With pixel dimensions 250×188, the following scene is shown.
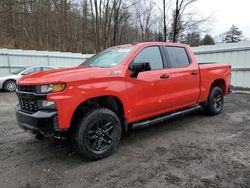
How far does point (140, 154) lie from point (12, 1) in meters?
16.6

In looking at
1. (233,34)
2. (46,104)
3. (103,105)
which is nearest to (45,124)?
(46,104)

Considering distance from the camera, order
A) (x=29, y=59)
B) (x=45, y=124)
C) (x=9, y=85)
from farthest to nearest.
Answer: (x=29, y=59), (x=9, y=85), (x=45, y=124)

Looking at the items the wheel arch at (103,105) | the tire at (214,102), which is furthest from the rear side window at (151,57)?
the tire at (214,102)

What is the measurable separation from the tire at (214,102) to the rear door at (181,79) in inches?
29.5

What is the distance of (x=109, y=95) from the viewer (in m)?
3.46

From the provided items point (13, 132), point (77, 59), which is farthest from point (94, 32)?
point (13, 132)

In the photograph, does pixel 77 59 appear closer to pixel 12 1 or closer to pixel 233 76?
pixel 12 1

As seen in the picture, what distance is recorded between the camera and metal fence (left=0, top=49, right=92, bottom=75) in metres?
13.8

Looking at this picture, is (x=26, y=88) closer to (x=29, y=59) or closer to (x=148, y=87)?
(x=148, y=87)

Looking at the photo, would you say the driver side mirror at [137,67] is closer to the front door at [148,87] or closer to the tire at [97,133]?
the front door at [148,87]

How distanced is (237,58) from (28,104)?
1001 cm

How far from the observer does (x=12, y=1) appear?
15.5m

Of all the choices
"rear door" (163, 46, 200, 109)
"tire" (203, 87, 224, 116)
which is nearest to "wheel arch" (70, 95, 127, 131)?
"rear door" (163, 46, 200, 109)

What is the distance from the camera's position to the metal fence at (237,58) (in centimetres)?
985
